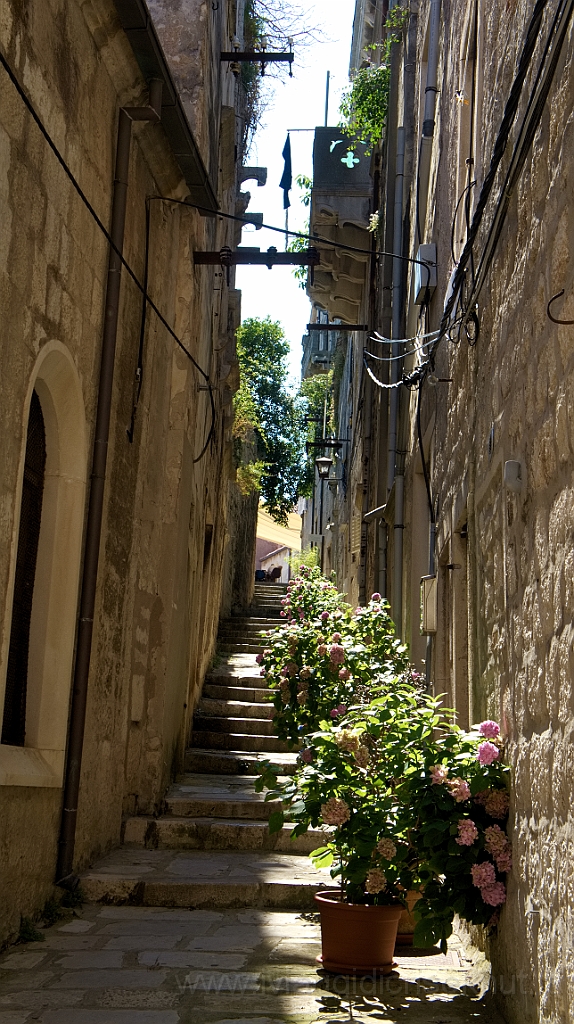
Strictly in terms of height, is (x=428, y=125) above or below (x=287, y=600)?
above

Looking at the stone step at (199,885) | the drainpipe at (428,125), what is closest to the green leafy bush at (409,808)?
the stone step at (199,885)

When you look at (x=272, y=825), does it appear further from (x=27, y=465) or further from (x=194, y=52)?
(x=194, y=52)

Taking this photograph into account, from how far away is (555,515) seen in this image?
2.94 metres

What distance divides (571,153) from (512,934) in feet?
7.83

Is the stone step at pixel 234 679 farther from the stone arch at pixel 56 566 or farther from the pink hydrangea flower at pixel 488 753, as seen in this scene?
the pink hydrangea flower at pixel 488 753

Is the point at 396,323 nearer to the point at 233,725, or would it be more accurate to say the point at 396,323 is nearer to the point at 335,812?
the point at 233,725

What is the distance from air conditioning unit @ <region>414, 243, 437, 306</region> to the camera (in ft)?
24.9

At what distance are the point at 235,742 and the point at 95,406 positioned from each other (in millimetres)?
4636

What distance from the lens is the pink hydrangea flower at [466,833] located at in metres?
3.61

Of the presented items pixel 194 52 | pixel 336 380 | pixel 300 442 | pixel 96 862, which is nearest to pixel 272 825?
pixel 96 862

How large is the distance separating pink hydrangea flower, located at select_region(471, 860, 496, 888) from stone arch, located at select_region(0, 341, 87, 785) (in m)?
2.27

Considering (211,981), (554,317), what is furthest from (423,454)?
(554,317)

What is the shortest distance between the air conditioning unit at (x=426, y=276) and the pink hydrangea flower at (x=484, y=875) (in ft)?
15.8

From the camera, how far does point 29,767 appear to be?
16.2 feet
